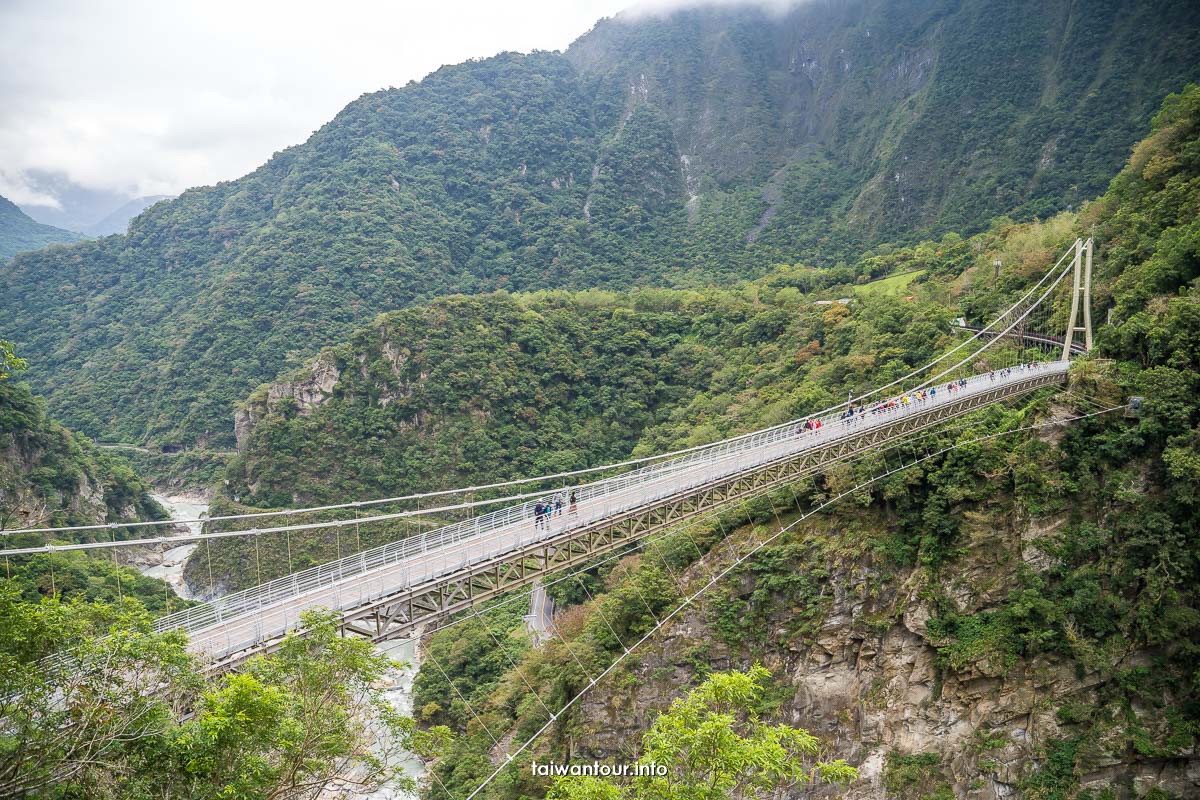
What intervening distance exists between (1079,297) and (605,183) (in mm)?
99419

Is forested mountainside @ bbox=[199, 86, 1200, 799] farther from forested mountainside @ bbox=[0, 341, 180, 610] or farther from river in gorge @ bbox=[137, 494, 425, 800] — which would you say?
forested mountainside @ bbox=[0, 341, 180, 610]

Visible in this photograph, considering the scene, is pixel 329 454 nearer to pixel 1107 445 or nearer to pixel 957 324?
pixel 957 324

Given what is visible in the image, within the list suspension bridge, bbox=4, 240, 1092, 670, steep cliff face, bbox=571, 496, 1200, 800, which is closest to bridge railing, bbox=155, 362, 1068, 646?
suspension bridge, bbox=4, 240, 1092, 670

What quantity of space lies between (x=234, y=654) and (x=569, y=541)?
24.9 ft

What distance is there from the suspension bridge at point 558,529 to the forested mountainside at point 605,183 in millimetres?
59751

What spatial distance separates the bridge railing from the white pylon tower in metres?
2.13

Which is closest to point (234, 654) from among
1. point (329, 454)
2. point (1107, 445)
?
point (1107, 445)

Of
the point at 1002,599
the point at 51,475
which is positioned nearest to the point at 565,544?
the point at 1002,599

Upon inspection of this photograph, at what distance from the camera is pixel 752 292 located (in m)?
66.2

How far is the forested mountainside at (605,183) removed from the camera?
8256 cm

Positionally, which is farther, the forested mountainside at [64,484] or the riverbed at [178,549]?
the riverbed at [178,549]

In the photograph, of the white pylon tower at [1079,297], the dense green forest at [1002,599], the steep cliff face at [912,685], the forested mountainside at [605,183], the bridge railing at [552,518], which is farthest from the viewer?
the forested mountainside at [605,183]

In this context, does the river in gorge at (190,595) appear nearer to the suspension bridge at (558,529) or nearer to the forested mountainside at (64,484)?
the forested mountainside at (64,484)

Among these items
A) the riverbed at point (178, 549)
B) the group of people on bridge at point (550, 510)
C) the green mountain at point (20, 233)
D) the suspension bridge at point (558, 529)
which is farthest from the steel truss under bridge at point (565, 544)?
the green mountain at point (20, 233)
